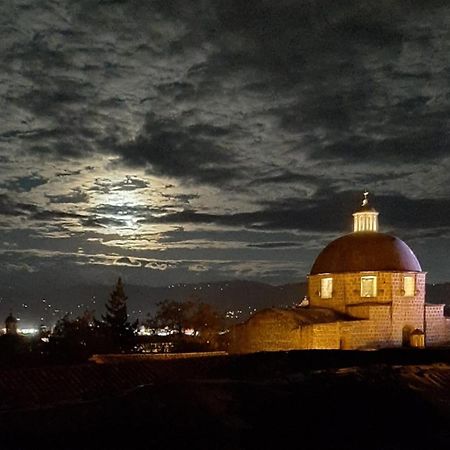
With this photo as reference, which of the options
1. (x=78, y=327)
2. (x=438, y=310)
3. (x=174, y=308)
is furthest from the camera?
(x=174, y=308)

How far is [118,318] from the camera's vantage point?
59188 millimetres

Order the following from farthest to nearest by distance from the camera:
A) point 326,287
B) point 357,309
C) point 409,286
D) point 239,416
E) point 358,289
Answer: point 326,287 → point 409,286 → point 358,289 → point 357,309 → point 239,416

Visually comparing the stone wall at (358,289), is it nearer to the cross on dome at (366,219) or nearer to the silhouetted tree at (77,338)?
the cross on dome at (366,219)

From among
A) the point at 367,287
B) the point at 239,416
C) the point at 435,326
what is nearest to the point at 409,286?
the point at 367,287

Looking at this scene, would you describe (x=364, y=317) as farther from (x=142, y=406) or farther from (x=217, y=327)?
(x=142, y=406)

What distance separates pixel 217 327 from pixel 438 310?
17.7 meters

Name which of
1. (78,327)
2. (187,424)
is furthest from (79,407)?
(78,327)

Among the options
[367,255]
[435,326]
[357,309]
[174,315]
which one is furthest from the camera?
[174,315]

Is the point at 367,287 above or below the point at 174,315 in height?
above

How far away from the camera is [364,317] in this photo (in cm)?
4166

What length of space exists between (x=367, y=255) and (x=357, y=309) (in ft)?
10.1

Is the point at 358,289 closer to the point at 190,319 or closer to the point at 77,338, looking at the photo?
the point at 77,338

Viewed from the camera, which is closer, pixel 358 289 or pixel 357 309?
pixel 357 309

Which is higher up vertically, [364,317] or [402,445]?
[364,317]
